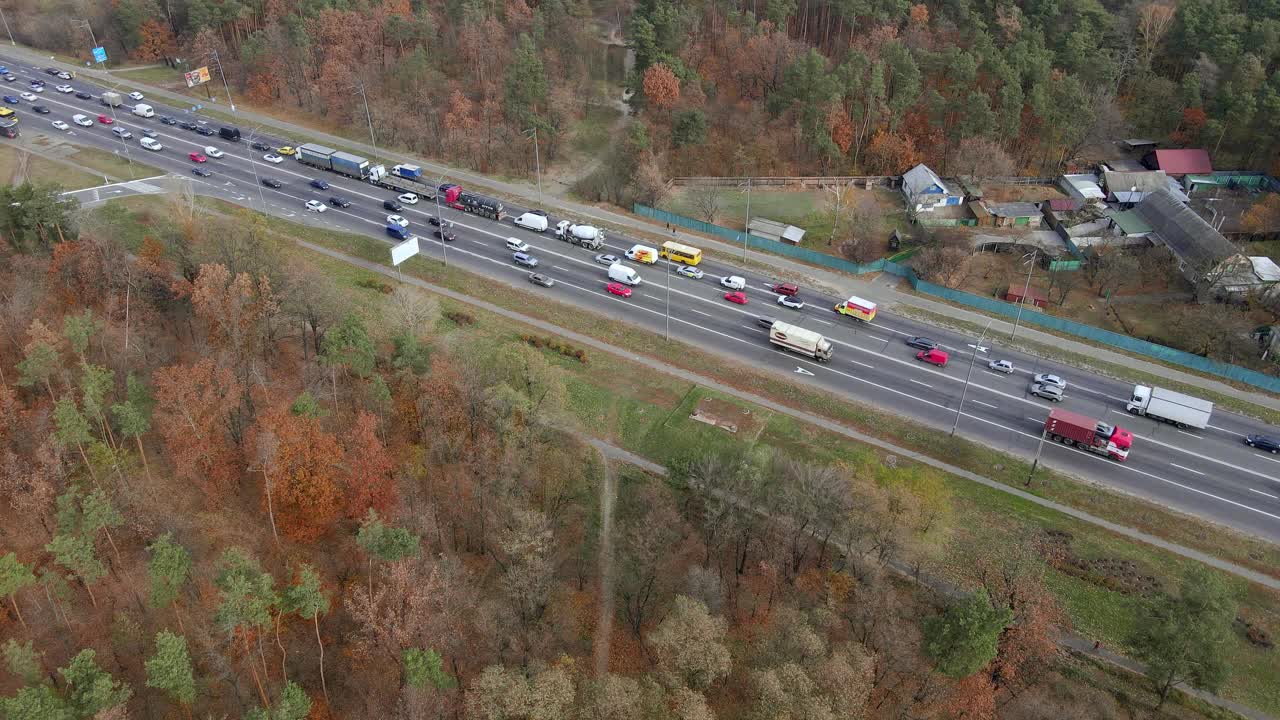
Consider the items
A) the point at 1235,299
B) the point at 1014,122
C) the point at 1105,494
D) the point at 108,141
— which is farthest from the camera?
the point at 108,141

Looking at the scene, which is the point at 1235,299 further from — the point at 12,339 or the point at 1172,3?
the point at 12,339

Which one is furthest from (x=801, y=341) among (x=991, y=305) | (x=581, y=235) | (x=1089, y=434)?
(x=581, y=235)

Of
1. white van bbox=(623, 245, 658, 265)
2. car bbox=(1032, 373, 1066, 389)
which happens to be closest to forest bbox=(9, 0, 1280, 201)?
white van bbox=(623, 245, 658, 265)

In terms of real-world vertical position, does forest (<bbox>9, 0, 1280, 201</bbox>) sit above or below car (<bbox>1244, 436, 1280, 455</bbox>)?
above

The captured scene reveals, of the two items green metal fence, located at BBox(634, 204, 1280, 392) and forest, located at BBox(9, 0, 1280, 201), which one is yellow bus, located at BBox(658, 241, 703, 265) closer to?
green metal fence, located at BBox(634, 204, 1280, 392)

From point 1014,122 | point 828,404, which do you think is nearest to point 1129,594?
point 828,404

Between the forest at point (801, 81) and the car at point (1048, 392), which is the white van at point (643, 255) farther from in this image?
the car at point (1048, 392)

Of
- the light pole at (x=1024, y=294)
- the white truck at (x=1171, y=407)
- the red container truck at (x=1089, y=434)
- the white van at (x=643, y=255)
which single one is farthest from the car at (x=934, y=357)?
the white van at (x=643, y=255)
